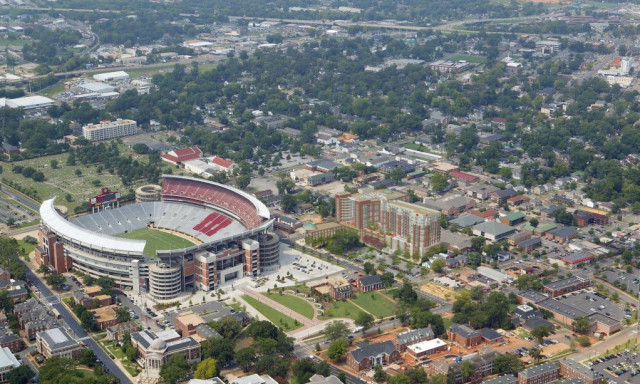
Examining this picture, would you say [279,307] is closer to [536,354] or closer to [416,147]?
[536,354]

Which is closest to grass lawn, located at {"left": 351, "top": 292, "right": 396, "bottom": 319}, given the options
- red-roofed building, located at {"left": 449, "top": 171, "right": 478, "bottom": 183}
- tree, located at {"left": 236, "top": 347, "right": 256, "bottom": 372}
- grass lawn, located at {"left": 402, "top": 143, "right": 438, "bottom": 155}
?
tree, located at {"left": 236, "top": 347, "right": 256, "bottom": 372}

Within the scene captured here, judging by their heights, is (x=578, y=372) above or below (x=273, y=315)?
above

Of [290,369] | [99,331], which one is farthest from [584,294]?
[99,331]

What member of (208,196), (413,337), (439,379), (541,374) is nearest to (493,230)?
(413,337)

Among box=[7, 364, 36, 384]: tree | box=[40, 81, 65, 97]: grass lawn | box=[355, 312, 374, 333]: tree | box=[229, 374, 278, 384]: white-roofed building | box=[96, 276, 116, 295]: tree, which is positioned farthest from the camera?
box=[40, 81, 65, 97]: grass lawn

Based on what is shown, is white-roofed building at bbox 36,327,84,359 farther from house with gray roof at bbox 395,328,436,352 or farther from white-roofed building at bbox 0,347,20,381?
house with gray roof at bbox 395,328,436,352

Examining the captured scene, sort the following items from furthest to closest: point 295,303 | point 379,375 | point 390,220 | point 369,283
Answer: point 390,220 < point 369,283 < point 295,303 < point 379,375
